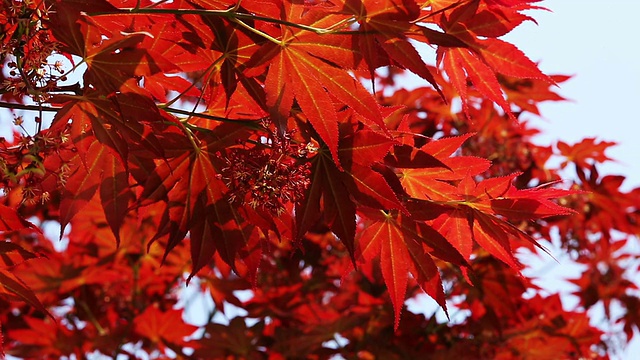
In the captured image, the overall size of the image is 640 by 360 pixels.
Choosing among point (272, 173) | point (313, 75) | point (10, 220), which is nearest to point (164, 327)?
point (10, 220)

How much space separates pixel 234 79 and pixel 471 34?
0.40 m

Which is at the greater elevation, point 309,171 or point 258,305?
point 258,305

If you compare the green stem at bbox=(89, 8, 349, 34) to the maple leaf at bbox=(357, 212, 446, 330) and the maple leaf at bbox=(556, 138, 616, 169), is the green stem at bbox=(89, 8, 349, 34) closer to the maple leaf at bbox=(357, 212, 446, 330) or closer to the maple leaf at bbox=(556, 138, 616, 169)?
the maple leaf at bbox=(357, 212, 446, 330)

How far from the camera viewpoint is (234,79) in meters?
1.25

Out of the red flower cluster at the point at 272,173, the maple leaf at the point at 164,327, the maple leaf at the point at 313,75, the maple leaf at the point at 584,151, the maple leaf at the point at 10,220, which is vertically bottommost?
the maple leaf at the point at 10,220

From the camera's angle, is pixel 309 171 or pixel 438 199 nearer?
pixel 309 171

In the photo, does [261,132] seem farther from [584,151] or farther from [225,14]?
[584,151]

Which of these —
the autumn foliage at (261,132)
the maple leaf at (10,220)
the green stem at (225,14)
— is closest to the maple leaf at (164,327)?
the autumn foliage at (261,132)

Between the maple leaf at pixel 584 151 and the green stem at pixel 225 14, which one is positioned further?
the maple leaf at pixel 584 151

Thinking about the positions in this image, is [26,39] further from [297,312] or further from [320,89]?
[297,312]

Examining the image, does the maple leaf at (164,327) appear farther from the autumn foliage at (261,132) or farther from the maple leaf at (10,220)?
the maple leaf at (10,220)

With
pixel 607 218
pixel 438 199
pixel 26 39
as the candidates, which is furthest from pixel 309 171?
pixel 607 218

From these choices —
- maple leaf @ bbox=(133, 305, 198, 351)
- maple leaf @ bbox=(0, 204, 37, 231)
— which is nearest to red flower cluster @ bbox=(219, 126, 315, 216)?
maple leaf @ bbox=(0, 204, 37, 231)

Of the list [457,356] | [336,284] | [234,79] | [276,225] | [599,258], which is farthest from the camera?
[599,258]
